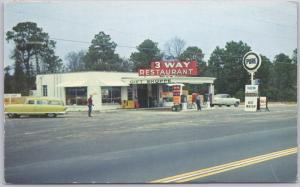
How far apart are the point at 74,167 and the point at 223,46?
11.4ft

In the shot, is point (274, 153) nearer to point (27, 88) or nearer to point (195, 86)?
point (195, 86)

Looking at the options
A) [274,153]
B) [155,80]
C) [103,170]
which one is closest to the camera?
[103,170]

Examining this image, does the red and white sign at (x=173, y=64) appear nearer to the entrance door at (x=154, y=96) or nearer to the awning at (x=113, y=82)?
the entrance door at (x=154, y=96)

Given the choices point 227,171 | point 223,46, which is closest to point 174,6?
point 223,46

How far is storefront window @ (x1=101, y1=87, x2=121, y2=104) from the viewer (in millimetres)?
11012

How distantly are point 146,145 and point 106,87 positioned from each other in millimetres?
2064

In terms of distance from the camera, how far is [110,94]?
11.1 m

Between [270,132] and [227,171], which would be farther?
[270,132]

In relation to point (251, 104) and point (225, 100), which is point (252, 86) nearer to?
point (251, 104)

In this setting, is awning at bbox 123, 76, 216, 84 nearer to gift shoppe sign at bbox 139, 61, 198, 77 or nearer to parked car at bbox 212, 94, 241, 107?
gift shoppe sign at bbox 139, 61, 198, 77

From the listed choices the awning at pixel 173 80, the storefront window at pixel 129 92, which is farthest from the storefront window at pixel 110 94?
the awning at pixel 173 80

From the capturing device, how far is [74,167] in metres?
8.89

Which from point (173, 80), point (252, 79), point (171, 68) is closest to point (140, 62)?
point (171, 68)

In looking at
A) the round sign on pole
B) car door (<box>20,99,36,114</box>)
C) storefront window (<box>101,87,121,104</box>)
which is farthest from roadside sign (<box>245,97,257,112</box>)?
car door (<box>20,99,36,114</box>)
